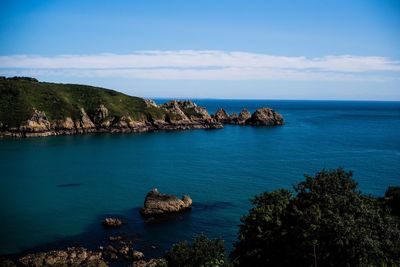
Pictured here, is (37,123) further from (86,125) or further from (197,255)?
(197,255)

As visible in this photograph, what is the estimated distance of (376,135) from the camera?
182 m

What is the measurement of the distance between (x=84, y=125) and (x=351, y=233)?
532 feet

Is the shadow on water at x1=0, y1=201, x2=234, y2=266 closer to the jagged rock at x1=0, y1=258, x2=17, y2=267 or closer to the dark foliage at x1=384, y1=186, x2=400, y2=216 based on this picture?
the jagged rock at x1=0, y1=258, x2=17, y2=267

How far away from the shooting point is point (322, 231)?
112 feet

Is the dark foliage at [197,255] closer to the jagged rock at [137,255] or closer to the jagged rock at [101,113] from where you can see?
the jagged rock at [137,255]

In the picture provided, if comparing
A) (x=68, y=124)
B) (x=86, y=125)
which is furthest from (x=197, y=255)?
(x=86, y=125)

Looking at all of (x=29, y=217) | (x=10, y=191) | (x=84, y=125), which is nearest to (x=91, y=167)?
(x=10, y=191)

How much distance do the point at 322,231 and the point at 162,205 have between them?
134ft

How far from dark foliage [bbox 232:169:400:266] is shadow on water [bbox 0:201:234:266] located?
16.7m

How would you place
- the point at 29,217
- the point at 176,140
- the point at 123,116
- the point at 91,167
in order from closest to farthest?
1. the point at 29,217
2. the point at 91,167
3. the point at 176,140
4. the point at 123,116

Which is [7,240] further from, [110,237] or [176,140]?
[176,140]

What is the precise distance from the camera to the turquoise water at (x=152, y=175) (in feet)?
206

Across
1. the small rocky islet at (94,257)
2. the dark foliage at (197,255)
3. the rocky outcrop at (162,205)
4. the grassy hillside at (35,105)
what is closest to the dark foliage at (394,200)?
the dark foliage at (197,255)

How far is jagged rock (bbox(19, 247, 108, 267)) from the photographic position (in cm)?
4947
